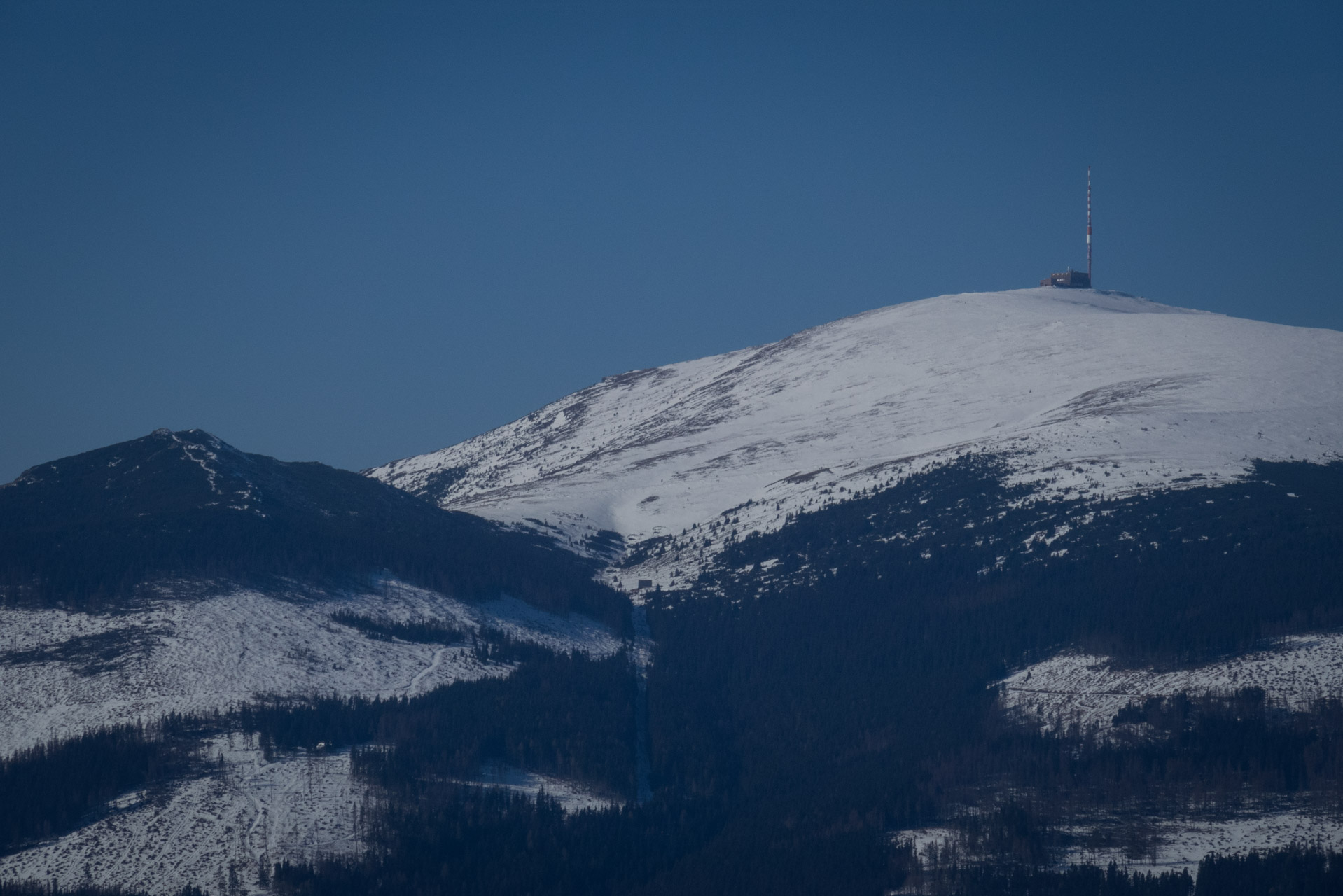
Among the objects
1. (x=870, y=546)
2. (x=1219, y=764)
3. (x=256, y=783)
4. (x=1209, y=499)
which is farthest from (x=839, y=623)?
(x=256, y=783)

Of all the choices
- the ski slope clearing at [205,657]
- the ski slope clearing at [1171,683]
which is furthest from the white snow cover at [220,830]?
the ski slope clearing at [1171,683]

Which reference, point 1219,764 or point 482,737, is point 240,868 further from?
point 1219,764

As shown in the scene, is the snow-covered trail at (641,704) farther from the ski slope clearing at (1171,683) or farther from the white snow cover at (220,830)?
the ski slope clearing at (1171,683)

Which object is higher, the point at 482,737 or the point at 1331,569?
the point at 1331,569

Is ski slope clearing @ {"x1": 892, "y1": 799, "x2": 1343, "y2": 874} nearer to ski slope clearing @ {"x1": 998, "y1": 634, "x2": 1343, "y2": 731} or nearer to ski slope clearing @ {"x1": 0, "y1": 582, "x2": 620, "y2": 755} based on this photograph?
ski slope clearing @ {"x1": 998, "y1": 634, "x2": 1343, "y2": 731}

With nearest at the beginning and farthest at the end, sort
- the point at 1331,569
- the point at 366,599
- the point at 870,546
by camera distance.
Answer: the point at 1331,569 < the point at 366,599 < the point at 870,546

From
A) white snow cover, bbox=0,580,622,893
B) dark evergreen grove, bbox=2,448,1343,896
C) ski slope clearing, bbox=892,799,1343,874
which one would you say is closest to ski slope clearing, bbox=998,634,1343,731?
dark evergreen grove, bbox=2,448,1343,896
